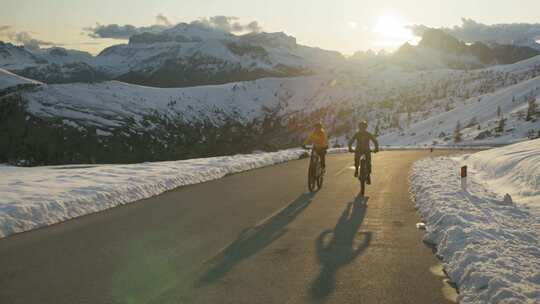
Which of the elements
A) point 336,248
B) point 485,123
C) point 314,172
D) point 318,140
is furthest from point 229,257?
point 485,123

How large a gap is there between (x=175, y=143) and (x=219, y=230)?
9190 centimetres

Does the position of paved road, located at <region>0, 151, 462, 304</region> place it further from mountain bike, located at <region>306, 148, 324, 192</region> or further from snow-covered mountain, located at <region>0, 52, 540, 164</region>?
snow-covered mountain, located at <region>0, 52, 540, 164</region>

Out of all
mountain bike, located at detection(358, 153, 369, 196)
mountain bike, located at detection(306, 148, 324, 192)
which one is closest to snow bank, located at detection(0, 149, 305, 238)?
mountain bike, located at detection(306, 148, 324, 192)

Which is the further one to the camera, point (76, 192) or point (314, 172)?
point (314, 172)

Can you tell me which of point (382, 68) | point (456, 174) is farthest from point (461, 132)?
point (382, 68)

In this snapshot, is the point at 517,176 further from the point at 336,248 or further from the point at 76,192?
the point at 76,192

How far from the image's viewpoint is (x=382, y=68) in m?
161

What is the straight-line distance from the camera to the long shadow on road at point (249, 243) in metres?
6.38

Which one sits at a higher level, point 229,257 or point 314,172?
point 314,172

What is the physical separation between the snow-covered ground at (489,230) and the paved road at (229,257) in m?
0.33

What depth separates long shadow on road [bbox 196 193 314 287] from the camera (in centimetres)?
638

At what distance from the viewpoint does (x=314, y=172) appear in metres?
15.2

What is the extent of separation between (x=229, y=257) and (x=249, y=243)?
906 mm

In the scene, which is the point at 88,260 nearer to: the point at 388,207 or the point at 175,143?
the point at 388,207
